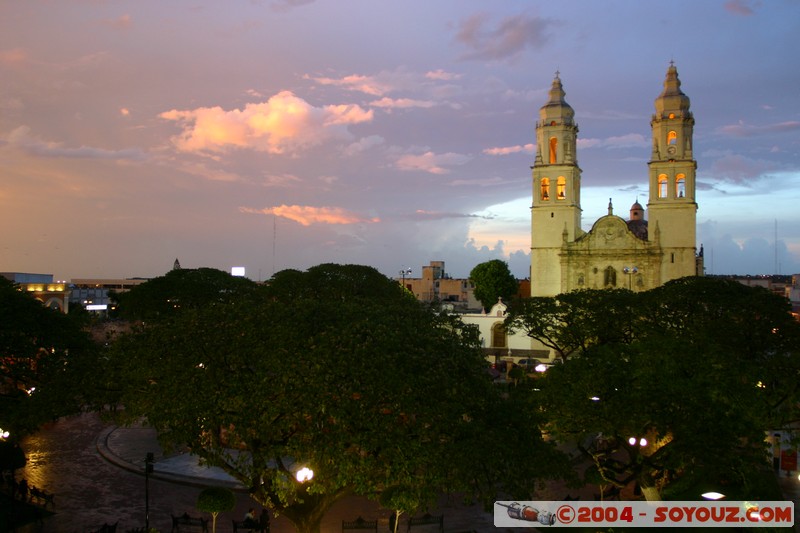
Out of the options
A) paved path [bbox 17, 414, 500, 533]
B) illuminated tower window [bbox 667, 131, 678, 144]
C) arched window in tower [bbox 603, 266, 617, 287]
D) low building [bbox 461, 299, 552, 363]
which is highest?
illuminated tower window [bbox 667, 131, 678, 144]

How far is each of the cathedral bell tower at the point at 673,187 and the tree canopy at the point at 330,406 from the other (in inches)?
1931

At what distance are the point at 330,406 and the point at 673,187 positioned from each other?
180 feet

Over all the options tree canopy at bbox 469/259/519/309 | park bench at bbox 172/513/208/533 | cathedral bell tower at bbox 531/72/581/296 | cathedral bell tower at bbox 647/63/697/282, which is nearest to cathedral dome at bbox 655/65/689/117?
cathedral bell tower at bbox 647/63/697/282

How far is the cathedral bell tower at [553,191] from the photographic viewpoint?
64938 millimetres

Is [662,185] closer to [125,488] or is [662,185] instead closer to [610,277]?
[610,277]

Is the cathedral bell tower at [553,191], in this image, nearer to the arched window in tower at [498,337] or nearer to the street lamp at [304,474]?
the arched window in tower at [498,337]

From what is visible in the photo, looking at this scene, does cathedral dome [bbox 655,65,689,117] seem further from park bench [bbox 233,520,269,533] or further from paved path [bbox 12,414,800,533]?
park bench [bbox 233,520,269,533]

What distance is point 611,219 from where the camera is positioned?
64688 mm

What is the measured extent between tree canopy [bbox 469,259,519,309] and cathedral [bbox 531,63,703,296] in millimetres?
20066

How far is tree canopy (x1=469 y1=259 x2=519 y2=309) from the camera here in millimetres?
87062

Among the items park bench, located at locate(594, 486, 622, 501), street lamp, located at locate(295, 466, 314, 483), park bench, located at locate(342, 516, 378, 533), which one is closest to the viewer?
street lamp, located at locate(295, 466, 314, 483)

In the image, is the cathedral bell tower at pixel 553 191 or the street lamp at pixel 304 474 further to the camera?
the cathedral bell tower at pixel 553 191

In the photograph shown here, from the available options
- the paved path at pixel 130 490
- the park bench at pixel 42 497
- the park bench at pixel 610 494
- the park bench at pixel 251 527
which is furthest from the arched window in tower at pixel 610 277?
the park bench at pixel 42 497

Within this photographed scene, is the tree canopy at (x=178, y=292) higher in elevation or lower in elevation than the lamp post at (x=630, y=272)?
lower
